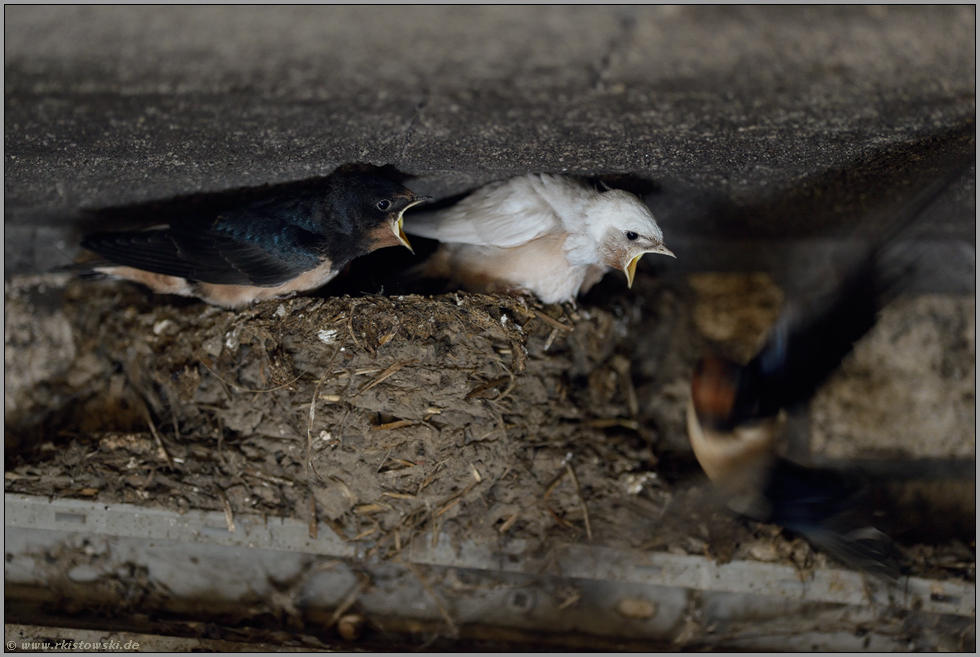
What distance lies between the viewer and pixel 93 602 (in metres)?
2.36

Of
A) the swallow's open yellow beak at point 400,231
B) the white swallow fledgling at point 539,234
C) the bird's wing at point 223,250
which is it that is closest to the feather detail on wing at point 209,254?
the bird's wing at point 223,250

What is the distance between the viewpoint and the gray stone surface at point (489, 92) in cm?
122

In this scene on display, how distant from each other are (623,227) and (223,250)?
3.88ft

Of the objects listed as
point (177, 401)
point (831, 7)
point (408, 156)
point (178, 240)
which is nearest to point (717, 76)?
point (831, 7)

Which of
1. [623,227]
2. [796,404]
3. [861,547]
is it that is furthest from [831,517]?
[623,227]

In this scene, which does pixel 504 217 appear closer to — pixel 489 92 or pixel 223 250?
pixel 489 92

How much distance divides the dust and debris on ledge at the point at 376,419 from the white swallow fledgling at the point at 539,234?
0.37ft

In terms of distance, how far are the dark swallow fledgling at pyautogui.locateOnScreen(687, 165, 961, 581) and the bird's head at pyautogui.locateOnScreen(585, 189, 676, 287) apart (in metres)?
0.54

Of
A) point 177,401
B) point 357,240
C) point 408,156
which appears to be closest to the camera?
point 408,156

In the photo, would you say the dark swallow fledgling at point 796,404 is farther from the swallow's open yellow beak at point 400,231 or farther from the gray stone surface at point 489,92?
the swallow's open yellow beak at point 400,231

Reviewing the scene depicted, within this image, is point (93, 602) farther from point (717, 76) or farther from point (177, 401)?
point (717, 76)

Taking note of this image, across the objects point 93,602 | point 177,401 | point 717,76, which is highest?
point 717,76

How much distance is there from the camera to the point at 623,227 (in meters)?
1.88

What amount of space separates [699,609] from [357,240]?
5.96 feet
